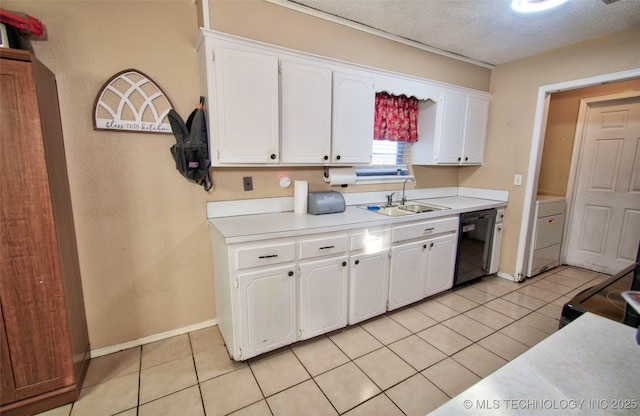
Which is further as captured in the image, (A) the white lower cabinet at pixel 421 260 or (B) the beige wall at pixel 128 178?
(A) the white lower cabinet at pixel 421 260

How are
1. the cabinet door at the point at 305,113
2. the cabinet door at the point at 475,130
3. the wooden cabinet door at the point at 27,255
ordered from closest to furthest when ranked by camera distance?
the wooden cabinet door at the point at 27,255 → the cabinet door at the point at 305,113 → the cabinet door at the point at 475,130

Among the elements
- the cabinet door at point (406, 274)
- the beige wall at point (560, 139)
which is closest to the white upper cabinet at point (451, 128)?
the cabinet door at point (406, 274)

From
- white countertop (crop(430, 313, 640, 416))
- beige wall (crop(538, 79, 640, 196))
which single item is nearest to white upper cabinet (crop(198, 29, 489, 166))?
white countertop (crop(430, 313, 640, 416))

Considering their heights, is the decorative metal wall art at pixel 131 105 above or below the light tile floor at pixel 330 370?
above

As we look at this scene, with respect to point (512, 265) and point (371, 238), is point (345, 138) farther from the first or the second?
point (512, 265)

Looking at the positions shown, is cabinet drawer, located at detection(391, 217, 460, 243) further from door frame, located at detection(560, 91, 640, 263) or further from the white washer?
door frame, located at detection(560, 91, 640, 263)

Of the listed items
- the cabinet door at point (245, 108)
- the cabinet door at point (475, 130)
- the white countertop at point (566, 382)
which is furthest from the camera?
the cabinet door at point (475, 130)

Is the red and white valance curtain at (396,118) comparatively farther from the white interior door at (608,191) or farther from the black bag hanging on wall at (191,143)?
the white interior door at (608,191)

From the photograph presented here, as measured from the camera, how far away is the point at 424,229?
2605mm

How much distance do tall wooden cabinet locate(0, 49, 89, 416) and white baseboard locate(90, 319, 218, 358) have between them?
0.34 m

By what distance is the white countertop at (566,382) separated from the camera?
660 millimetres

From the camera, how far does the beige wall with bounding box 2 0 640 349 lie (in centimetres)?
180

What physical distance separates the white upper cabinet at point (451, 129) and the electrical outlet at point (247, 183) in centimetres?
196

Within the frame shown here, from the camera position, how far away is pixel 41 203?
4.93ft
